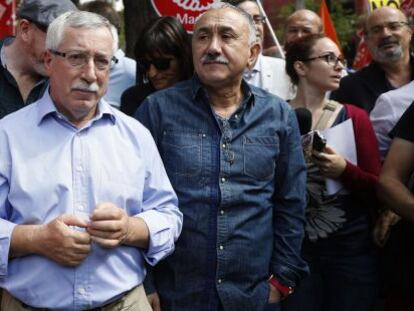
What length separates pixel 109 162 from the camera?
114 inches

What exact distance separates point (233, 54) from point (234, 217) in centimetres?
74

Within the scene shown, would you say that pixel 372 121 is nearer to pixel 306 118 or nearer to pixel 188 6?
pixel 306 118

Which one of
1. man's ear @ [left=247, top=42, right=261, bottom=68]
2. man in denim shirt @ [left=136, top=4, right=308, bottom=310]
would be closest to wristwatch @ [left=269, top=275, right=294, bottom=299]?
man in denim shirt @ [left=136, top=4, right=308, bottom=310]

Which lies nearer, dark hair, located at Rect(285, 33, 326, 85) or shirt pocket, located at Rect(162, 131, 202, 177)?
shirt pocket, located at Rect(162, 131, 202, 177)

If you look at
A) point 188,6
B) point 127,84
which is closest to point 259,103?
point 127,84

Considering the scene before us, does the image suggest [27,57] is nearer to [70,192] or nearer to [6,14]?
[70,192]

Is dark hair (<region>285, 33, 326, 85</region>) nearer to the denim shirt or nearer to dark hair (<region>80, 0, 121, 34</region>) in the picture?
the denim shirt

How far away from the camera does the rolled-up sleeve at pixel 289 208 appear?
3.53 m

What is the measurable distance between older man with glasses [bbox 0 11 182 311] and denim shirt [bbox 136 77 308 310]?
31 centimetres

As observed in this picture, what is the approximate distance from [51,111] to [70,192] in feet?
1.11

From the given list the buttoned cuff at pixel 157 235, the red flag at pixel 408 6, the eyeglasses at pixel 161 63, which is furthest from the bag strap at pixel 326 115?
the red flag at pixel 408 6

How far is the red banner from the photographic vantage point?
5531 millimetres

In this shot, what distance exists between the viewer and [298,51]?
14.7ft

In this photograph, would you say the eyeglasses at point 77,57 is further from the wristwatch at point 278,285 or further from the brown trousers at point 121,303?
the wristwatch at point 278,285
